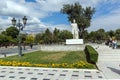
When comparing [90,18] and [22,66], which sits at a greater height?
[90,18]

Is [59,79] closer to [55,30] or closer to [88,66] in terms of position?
[88,66]

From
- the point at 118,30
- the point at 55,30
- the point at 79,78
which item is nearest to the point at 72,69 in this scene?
the point at 79,78

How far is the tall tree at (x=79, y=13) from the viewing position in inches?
1903

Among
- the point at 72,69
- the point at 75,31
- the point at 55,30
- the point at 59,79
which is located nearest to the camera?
the point at 59,79

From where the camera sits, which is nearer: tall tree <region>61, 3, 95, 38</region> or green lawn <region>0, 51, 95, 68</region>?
green lawn <region>0, 51, 95, 68</region>

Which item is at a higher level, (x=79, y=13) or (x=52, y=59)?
(x=79, y=13)

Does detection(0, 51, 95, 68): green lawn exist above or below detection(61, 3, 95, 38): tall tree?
below

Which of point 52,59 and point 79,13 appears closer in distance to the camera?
point 52,59

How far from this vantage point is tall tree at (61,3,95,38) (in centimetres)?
4834

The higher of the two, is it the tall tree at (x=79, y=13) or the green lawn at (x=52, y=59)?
the tall tree at (x=79, y=13)

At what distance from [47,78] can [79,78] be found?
1.59 m

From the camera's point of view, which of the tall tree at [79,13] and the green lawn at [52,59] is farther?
the tall tree at [79,13]

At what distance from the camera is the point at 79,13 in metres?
49.0

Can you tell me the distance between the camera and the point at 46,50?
25.4m
